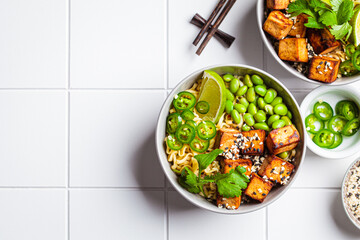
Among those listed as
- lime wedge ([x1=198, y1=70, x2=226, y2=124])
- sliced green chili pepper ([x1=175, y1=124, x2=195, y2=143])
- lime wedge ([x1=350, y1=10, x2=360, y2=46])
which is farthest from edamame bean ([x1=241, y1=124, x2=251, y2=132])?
lime wedge ([x1=350, y1=10, x2=360, y2=46])

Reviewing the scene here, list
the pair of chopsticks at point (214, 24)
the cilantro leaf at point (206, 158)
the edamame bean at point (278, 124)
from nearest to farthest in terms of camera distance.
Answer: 1. the cilantro leaf at point (206, 158)
2. the edamame bean at point (278, 124)
3. the pair of chopsticks at point (214, 24)

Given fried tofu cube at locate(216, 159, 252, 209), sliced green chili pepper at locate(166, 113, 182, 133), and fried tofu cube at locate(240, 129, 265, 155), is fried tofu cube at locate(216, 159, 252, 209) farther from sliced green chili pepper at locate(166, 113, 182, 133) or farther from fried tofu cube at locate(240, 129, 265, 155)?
sliced green chili pepper at locate(166, 113, 182, 133)

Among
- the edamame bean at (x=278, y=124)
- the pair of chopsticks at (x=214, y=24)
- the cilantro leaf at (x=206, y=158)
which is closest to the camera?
the cilantro leaf at (x=206, y=158)

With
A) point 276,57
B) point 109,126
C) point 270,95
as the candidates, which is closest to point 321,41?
point 276,57

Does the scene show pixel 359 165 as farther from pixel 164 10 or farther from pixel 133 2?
pixel 133 2

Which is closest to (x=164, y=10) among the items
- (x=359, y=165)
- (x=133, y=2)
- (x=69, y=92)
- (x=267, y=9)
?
(x=133, y=2)

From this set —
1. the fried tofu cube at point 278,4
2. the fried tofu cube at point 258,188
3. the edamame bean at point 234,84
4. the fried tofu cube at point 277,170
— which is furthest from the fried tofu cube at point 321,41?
the fried tofu cube at point 258,188

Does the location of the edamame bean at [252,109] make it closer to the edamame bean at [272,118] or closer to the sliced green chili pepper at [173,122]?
the edamame bean at [272,118]
